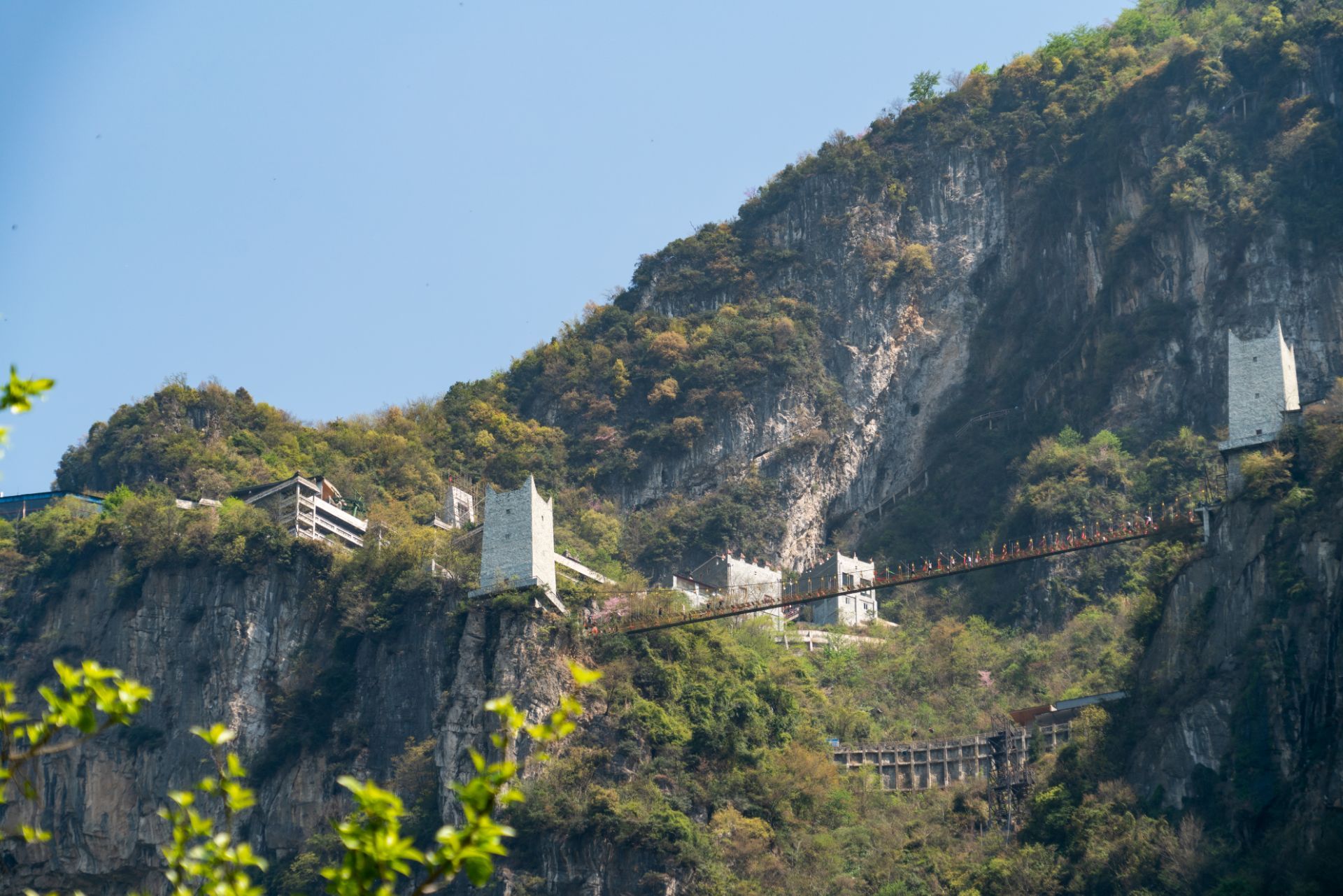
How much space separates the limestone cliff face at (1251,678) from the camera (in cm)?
3722

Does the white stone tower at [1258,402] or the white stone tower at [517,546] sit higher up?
the white stone tower at [1258,402]

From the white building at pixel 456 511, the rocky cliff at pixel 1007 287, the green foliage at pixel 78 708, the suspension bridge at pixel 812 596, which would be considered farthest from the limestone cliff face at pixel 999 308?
the green foliage at pixel 78 708

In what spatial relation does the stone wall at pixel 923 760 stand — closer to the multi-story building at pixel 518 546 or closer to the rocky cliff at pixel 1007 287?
the multi-story building at pixel 518 546

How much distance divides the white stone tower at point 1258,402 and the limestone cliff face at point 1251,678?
1.59 m

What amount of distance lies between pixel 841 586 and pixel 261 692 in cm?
1802

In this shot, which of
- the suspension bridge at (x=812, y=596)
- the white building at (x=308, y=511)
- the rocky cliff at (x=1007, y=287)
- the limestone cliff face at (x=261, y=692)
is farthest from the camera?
the rocky cliff at (x=1007, y=287)

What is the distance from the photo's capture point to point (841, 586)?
2323 inches

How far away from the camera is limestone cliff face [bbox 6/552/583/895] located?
4772cm

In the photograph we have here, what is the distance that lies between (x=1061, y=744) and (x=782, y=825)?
6747 millimetres

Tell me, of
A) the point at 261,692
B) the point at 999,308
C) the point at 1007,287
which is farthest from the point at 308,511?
the point at 1007,287

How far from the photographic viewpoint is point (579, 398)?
7094cm

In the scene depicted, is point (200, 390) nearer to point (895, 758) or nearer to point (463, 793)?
point (895, 758)

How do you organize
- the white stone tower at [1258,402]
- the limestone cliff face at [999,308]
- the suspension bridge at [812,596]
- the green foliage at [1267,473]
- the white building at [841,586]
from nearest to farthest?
the green foliage at [1267,473]
the white stone tower at [1258,402]
the suspension bridge at [812,596]
the white building at [841,586]
the limestone cliff face at [999,308]

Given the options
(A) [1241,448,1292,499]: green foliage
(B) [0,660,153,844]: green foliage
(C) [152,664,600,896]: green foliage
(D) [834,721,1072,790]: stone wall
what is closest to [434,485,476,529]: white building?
(D) [834,721,1072,790]: stone wall
